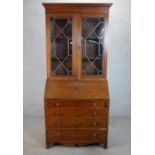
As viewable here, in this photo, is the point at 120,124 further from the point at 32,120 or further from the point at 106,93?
the point at 32,120

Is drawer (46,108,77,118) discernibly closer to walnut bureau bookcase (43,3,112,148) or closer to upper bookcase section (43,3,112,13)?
walnut bureau bookcase (43,3,112,148)

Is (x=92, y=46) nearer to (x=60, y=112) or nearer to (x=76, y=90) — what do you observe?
(x=76, y=90)

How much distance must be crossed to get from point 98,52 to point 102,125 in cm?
93

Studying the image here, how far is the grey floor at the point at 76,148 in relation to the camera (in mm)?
2676

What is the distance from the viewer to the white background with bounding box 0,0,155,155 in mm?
763

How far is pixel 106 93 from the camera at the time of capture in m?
2.75

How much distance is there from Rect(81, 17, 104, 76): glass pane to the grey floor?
3.15ft

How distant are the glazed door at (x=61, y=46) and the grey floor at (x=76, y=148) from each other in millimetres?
909

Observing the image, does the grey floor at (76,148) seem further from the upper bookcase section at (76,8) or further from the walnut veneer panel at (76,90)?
the upper bookcase section at (76,8)

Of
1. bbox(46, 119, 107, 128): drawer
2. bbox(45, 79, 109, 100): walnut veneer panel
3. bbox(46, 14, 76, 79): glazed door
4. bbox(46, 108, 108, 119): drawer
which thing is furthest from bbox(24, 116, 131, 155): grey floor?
bbox(46, 14, 76, 79): glazed door

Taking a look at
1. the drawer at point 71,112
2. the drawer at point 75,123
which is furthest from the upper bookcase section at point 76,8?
the drawer at point 75,123

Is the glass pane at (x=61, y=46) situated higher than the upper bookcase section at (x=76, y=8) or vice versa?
the upper bookcase section at (x=76, y=8)
